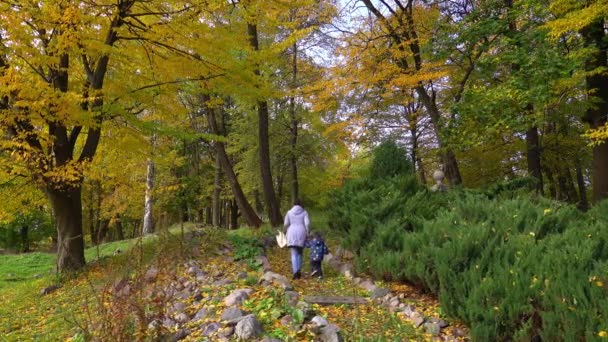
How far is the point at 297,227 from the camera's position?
7828 millimetres

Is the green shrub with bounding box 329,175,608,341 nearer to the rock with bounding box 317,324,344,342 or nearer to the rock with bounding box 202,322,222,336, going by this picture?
the rock with bounding box 317,324,344,342

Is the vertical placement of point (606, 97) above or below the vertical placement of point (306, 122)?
below

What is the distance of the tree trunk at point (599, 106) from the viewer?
11.0m

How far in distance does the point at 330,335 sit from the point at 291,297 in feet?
4.14

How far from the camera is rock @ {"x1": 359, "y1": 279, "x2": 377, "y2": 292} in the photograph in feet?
20.9

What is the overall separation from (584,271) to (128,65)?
9072 mm

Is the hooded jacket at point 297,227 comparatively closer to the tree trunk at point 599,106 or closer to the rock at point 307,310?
the rock at point 307,310

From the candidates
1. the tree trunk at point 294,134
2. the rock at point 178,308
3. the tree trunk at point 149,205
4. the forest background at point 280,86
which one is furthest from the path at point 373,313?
the tree trunk at point 149,205

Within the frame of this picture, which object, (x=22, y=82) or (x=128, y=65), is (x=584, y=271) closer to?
(x=22, y=82)

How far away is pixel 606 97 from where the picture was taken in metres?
11.7

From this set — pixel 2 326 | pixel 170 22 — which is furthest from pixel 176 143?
pixel 2 326

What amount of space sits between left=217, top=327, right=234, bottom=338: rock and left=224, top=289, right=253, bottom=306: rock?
0.79 m

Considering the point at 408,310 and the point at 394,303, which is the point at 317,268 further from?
the point at 408,310

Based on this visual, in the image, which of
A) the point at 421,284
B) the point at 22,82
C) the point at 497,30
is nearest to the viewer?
the point at 421,284
